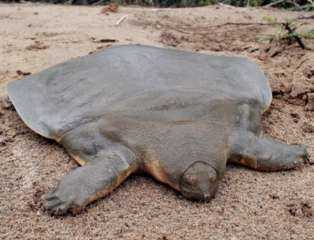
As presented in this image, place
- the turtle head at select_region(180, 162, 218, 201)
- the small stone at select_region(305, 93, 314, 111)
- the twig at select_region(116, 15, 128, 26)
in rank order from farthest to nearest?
the twig at select_region(116, 15, 128, 26) < the small stone at select_region(305, 93, 314, 111) < the turtle head at select_region(180, 162, 218, 201)

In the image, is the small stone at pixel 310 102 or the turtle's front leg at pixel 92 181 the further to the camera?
the small stone at pixel 310 102

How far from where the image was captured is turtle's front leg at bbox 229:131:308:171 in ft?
6.43

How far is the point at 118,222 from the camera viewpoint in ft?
5.46

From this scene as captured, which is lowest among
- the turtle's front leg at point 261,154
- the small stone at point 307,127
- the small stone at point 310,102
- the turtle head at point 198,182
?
the small stone at point 310,102

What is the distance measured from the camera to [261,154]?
77.7 inches

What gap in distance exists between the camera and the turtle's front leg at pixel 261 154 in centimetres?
196

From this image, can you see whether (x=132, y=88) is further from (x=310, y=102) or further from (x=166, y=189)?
(x=310, y=102)

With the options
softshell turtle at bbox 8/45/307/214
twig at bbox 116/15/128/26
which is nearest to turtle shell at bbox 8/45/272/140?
softshell turtle at bbox 8/45/307/214

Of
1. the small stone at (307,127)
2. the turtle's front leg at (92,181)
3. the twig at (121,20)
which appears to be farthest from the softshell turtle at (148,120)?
the twig at (121,20)

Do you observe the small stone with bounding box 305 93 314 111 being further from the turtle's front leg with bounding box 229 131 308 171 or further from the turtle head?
the turtle head

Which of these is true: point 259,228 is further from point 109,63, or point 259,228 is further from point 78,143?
point 109,63

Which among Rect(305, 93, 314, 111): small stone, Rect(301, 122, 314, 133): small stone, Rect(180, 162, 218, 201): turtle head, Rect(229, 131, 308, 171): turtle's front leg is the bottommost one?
Rect(305, 93, 314, 111): small stone

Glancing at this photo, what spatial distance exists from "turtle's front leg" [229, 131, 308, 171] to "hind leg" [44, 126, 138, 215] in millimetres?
337

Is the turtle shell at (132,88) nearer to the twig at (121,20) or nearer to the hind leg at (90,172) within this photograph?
the hind leg at (90,172)
